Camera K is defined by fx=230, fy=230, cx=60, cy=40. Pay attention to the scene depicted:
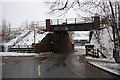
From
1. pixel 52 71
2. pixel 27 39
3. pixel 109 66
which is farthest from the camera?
pixel 27 39

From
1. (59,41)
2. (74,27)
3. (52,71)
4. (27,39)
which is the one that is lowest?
(52,71)

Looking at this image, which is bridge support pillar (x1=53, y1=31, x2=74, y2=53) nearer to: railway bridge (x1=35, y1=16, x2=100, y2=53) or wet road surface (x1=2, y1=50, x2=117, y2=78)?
railway bridge (x1=35, y1=16, x2=100, y2=53)

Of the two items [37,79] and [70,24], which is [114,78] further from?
[70,24]

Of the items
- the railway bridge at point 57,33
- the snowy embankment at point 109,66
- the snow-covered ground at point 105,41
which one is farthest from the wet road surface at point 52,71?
the railway bridge at point 57,33

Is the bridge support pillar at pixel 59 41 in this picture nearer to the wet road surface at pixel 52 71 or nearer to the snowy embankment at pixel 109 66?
the snowy embankment at pixel 109 66

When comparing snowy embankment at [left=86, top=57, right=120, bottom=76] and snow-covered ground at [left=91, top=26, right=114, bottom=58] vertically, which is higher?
snow-covered ground at [left=91, top=26, right=114, bottom=58]

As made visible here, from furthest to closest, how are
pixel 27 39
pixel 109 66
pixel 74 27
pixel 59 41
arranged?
pixel 59 41 < pixel 27 39 < pixel 74 27 < pixel 109 66

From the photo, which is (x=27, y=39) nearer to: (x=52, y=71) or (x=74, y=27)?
(x=74, y=27)

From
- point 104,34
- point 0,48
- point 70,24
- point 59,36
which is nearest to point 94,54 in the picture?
point 104,34

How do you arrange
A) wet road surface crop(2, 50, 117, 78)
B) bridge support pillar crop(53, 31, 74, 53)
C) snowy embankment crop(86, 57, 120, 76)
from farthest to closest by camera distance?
1. bridge support pillar crop(53, 31, 74, 53)
2. snowy embankment crop(86, 57, 120, 76)
3. wet road surface crop(2, 50, 117, 78)

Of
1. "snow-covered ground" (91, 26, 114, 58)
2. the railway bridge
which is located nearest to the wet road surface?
"snow-covered ground" (91, 26, 114, 58)

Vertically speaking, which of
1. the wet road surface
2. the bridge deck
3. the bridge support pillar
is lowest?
the wet road surface

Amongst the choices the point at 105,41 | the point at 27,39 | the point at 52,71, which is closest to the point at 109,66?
the point at 52,71

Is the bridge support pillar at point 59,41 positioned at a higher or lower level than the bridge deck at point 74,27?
lower
